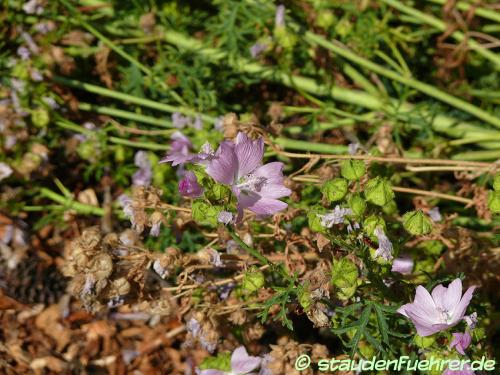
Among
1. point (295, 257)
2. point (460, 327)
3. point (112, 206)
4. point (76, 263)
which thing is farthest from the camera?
point (112, 206)

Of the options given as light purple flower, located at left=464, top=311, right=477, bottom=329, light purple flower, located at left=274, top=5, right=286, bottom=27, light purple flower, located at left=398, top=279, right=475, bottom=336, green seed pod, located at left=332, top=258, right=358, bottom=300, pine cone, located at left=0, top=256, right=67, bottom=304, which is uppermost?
light purple flower, located at left=274, top=5, right=286, bottom=27

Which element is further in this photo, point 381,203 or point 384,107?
point 384,107

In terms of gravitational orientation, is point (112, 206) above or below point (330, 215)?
below

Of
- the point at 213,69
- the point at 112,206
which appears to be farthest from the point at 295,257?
the point at 213,69

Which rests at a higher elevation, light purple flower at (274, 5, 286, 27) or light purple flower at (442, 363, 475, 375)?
light purple flower at (274, 5, 286, 27)

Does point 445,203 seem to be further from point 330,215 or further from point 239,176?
point 239,176

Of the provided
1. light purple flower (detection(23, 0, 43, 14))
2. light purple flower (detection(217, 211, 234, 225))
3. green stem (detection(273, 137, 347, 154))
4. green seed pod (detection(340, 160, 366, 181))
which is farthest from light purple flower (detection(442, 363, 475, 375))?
light purple flower (detection(23, 0, 43, 14))

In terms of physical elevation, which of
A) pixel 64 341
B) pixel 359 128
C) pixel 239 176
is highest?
pixel 239 176

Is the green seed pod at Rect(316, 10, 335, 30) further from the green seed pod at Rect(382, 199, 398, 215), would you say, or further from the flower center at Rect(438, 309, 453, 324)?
the flower center at Rect(438, 309, 453, 324)
